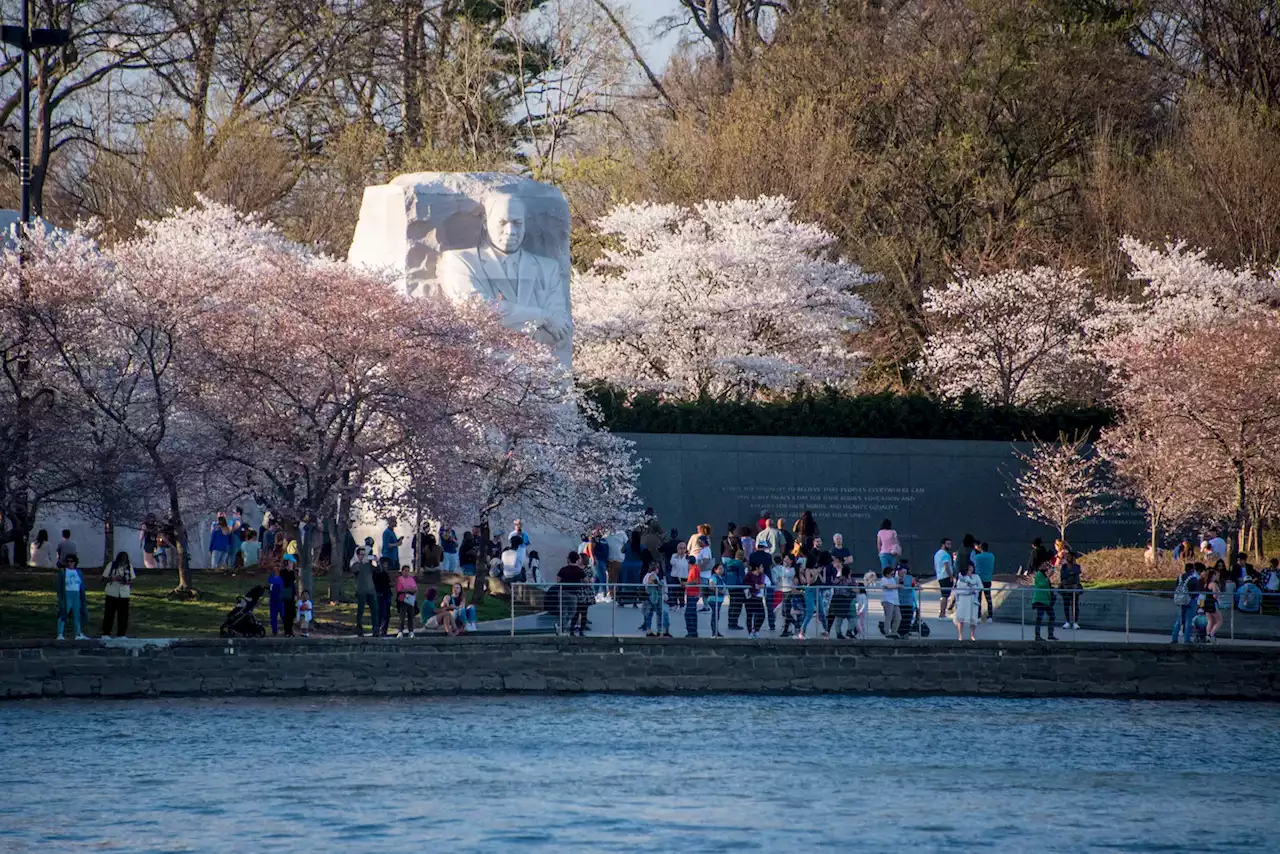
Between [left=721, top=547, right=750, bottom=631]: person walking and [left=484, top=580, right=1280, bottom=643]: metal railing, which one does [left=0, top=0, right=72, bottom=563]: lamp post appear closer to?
[left=484, top=580, right=1280, bottom=643]: metal railing

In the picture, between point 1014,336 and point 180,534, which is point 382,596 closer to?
point 180,534

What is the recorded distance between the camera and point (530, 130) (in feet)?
199

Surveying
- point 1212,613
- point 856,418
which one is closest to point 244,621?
point 1212,613

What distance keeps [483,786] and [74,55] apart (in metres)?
34.5

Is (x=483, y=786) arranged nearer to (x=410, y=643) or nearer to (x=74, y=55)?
(x=410, y=643)

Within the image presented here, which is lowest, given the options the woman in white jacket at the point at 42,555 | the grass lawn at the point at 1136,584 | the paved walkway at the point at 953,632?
the paved walkway at the point at 953,632

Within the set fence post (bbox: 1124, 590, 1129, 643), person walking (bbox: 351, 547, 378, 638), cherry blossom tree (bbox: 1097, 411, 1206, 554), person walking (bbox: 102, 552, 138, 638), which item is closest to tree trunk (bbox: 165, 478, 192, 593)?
person walking (bbox: 102, 552, 138, 638)

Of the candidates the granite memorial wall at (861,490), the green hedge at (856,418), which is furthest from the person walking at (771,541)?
the green hedge at (856,418)

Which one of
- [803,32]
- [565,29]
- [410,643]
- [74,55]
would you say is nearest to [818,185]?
[803,32]

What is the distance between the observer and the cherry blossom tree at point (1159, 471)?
3931 centimetres

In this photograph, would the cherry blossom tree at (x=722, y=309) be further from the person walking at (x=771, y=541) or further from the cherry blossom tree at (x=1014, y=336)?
the person walking at (x=771, y=541)

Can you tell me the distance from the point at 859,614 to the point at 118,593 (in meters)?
11.0

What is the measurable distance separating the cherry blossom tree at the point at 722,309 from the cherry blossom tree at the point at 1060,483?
24.3ft

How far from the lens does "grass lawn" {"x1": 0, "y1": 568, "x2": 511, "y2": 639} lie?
93.3ft
